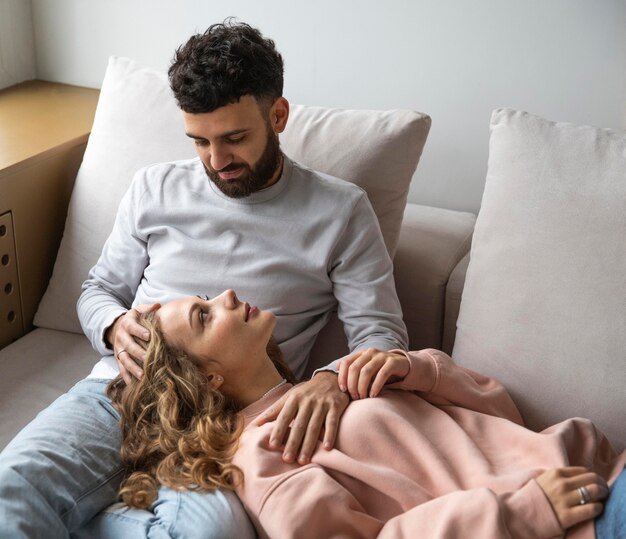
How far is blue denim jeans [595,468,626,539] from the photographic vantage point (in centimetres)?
127

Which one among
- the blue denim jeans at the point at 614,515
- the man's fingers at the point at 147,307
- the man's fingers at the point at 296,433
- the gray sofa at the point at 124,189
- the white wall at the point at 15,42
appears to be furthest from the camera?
the white wall at the point at 15,42

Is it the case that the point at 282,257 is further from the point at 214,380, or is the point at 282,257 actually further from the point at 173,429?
the point at 173,429

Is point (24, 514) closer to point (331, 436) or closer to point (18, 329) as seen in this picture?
point (331, 436)

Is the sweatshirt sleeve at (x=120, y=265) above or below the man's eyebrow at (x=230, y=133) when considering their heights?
below

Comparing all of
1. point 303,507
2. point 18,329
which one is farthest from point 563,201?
point 18,329

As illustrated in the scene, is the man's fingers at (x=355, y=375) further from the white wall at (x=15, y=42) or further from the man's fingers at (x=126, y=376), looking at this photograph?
the white wall at (x=15, y=42)

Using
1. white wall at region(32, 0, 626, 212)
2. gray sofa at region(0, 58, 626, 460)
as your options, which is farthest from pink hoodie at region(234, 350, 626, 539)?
white wall at region(32, 0, 626, 212)

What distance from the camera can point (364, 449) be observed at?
1444 mm

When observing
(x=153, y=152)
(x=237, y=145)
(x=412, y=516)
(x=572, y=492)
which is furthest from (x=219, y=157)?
(x=572, y=492)

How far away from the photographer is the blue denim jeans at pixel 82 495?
1.34 metres

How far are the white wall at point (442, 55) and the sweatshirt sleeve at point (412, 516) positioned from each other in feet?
3.29

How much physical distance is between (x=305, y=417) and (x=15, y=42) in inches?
62.2

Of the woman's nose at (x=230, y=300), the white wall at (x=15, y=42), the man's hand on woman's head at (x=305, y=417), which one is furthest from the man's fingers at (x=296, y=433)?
the white wall at (x=15, y=42)

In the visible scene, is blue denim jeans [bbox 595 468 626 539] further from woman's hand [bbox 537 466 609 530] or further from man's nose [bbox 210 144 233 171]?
man's nose [bbox 210 144 233 171]
